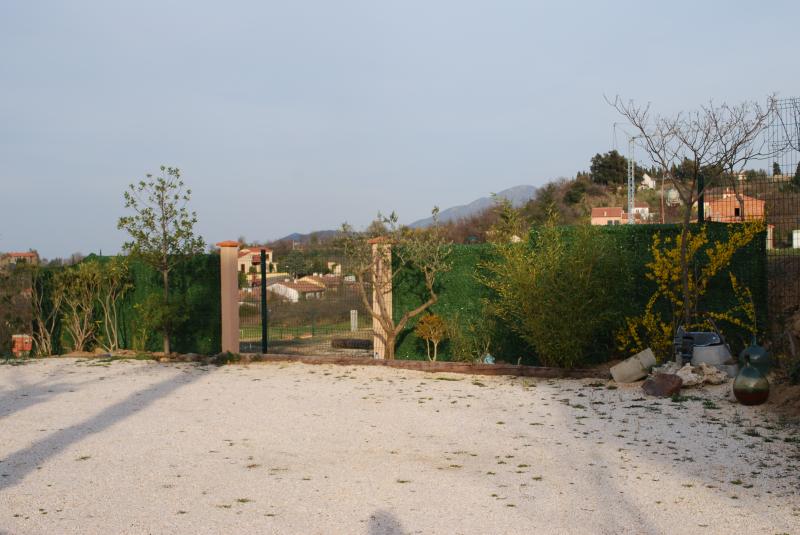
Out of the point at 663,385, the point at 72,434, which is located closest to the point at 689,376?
the point at 663,385

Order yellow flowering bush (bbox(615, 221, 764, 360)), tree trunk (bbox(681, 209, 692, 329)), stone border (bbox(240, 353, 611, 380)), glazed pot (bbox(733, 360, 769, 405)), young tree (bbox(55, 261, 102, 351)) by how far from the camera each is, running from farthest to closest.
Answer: young tree (bbox(55, 261, 102, 351))
stone border (bbox(240, 353, 611, 380))
yellow flowering bush (bbox(615, 221, 764, 360))
tree trunk (bbox(681, 209, 692, 329))
glazed pot (bbox(733, 360, 769, 405))

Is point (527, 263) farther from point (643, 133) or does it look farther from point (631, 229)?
point (643, 133)

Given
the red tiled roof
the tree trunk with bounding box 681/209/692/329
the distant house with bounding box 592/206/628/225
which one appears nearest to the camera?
the tree trunk with bounding box 681/209/692/329

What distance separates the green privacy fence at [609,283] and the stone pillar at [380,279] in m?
0.28

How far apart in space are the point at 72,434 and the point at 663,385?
6730 millimetres

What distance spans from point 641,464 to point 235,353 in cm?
928

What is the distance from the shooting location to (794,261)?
10914 millimetres

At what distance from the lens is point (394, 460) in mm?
6738

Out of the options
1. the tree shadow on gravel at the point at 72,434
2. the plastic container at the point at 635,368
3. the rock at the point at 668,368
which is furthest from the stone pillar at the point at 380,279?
the rock at the point at 668,368

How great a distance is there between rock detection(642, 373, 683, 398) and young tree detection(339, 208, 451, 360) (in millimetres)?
4338

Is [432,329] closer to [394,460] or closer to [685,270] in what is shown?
[685,270]

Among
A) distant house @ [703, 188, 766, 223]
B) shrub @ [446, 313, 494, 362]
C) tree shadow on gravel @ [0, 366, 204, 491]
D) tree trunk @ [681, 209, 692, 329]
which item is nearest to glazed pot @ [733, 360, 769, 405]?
tree trunk @ [681, 209, 692, 329]

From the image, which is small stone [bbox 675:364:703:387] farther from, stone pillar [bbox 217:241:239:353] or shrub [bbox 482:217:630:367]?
stone pillar [bbox 217:241:239:353]

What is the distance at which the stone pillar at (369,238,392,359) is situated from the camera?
1333 centimetres
